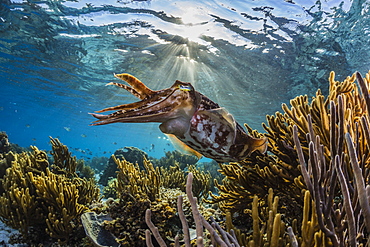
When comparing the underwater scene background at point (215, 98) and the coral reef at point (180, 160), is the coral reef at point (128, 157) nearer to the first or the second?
the underwater scene background at point (215, 98)

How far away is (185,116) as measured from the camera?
79.0 inches

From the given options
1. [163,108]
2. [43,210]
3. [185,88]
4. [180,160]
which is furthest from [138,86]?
[180,160]

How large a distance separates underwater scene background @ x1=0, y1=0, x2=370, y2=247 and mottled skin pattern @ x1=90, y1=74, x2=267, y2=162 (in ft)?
2.07

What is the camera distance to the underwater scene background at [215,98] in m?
1.70

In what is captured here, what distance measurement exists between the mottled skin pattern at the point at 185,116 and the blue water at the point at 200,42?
31.9 feet

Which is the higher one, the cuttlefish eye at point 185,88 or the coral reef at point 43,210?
the coral reef at point 43,210

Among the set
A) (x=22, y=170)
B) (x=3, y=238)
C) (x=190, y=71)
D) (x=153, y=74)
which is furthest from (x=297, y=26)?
(x=3, y=238)

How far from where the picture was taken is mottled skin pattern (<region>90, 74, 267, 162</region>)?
1.78m

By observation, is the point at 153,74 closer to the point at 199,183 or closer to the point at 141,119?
the point at 199,183

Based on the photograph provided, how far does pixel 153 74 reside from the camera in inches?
718

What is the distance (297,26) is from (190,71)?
8.16 meters

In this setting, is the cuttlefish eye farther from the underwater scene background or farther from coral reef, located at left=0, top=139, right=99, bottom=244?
coral reef, located at left=0, top=139, right=99, bottom=244

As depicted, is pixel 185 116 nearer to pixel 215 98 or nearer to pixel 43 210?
pixel 43 210

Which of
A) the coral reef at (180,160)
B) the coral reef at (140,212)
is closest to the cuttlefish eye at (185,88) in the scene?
the coral reef at (140,212)
